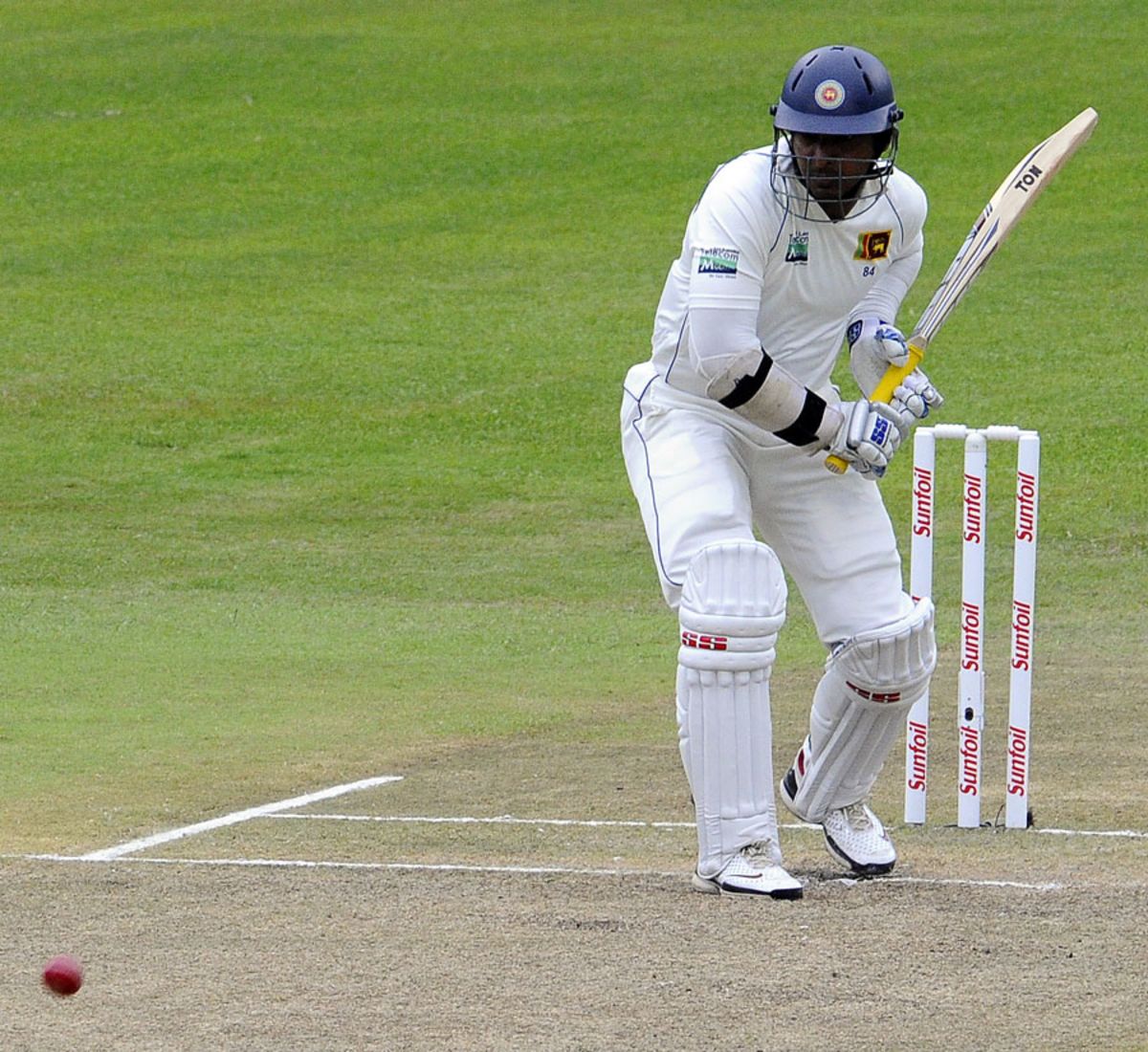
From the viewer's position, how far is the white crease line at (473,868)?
6246 mm

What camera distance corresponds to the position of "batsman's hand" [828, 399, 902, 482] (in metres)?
6.16

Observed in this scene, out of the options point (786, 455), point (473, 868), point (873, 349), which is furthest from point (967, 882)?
point (873, 349)

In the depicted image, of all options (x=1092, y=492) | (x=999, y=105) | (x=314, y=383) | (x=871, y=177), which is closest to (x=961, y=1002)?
(x=871, y=177)

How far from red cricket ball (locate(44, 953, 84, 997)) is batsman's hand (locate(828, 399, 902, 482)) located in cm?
246

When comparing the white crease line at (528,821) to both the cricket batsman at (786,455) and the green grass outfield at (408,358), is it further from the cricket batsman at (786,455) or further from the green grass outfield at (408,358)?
the cricket batsman at (786,455)

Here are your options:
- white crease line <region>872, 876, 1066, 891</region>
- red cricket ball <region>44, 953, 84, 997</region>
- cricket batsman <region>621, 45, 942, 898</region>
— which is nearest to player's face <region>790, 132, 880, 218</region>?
cricket batsman <region>621, 45, 942, 898</region>

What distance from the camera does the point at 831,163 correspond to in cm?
616

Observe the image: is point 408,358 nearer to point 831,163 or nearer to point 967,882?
point 831,163

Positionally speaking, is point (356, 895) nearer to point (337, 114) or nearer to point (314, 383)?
point (314, 383)

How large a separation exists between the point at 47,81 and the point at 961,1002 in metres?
33.8

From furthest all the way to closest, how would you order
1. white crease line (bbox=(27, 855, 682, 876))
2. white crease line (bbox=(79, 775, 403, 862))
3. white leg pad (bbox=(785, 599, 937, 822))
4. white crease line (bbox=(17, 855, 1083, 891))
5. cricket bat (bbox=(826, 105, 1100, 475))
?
white crease line (bbox=(79, 775, 403, 862)), cricket bat (bbox=(826, 105, 1100, 475)), white crease line (bbox=(27, 855, 682, 876)), white leg pad (bbox=(785, 599, 937, 822)), white crease line (bbox=(17, 855, 1083, 891))

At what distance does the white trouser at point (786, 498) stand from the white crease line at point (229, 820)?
206cm

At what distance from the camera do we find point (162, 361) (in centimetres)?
2317

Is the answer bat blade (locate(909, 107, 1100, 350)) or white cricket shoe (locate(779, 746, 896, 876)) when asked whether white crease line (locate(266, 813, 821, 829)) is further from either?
bat blade (locate(909, 107, 1100, 350))
